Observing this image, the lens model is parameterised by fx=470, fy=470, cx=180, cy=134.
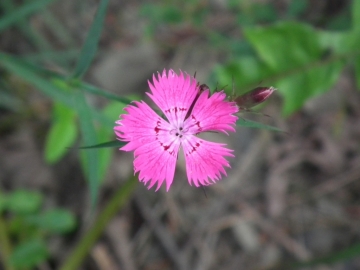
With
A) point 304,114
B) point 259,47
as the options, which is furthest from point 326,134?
point 259,47

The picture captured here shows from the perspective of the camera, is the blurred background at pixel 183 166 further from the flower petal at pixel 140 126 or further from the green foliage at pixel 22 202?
the flower petal at pixel 140 126

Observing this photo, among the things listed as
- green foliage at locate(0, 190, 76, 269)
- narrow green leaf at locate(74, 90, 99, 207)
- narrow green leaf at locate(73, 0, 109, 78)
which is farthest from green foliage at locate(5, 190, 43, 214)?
narrow green leaf at locate(73, 0, 109, 78)

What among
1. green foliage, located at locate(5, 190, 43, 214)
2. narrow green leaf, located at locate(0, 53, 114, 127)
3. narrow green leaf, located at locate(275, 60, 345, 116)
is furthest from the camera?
green foliage, located at locate(5, 190, 43, 214)

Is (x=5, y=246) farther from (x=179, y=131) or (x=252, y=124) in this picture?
(x=252, y=124)

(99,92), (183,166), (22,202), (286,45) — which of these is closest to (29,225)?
(22,202)

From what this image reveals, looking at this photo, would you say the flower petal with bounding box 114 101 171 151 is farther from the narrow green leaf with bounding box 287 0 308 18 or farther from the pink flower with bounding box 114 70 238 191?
the narrow green leaf with bounding box 287 0 308 18

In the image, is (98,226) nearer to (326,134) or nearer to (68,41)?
(68,41)
